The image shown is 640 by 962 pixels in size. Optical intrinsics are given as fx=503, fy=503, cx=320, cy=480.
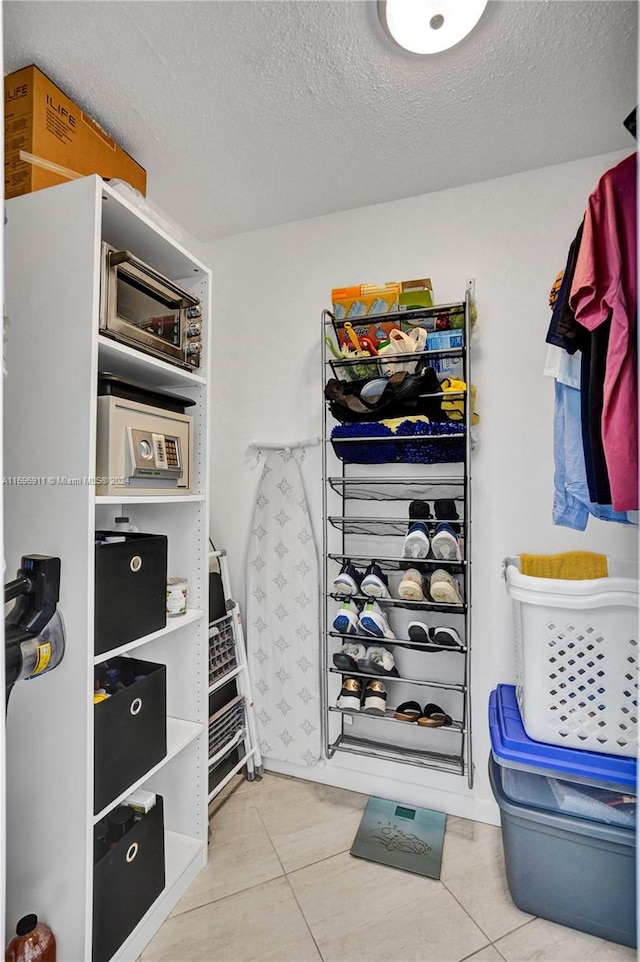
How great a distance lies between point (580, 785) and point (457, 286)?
5.88 feet

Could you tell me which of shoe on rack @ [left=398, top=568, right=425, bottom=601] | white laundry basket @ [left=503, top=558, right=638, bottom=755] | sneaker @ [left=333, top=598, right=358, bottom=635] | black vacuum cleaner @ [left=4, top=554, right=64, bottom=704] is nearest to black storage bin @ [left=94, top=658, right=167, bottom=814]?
black vacuum cleaner @ [left=4, top=554, right=64, bottom=704]

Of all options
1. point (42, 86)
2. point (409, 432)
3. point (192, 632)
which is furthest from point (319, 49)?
point (192, 632)

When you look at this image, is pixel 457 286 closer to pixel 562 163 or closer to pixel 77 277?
pixel 562 163

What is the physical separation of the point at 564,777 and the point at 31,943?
141 cm

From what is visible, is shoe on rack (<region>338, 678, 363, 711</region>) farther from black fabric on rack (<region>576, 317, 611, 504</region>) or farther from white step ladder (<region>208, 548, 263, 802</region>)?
black fabric on rack (<region>576, 317, 611, 504</region>)

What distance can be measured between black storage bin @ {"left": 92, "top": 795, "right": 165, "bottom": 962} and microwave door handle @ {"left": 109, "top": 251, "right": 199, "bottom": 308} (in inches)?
60.6

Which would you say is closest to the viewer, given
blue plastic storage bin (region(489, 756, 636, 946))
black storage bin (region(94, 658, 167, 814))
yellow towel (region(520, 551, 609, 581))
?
black storage bin (region(94, 658, 167, 814))

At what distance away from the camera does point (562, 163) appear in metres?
1.89

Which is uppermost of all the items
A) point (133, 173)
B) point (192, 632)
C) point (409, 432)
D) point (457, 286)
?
point (133, 173)

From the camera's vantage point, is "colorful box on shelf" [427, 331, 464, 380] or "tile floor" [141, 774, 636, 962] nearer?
"tile floor" [141, 774, 636, 962]

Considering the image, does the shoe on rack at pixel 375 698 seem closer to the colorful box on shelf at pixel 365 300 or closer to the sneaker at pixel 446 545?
the sneaker at pixel 446 545

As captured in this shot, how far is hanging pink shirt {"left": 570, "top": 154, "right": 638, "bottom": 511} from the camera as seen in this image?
1.06m

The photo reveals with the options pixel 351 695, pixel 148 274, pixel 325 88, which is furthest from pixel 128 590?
pixel 325 88

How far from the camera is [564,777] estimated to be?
1.41m
